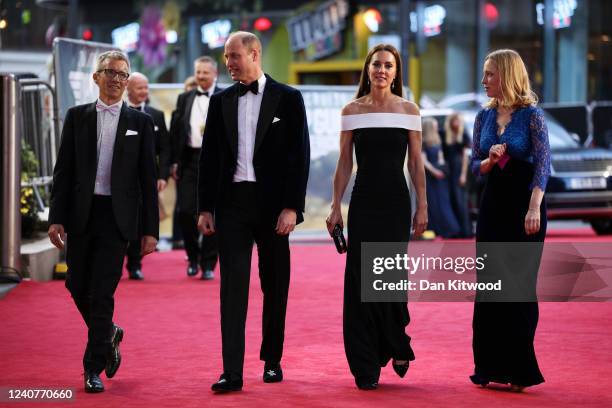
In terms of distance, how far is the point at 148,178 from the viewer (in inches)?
279

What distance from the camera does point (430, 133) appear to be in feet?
62.3

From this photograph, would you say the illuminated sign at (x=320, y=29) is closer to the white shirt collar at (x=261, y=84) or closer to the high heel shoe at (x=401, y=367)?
the white shirt collar at (x=261, y=84)

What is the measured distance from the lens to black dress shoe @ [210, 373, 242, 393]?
6.77 m

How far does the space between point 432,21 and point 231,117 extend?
2437 cm

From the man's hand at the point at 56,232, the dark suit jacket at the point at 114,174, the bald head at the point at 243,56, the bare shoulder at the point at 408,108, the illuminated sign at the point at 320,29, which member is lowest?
the man's hand at the point at 56,232

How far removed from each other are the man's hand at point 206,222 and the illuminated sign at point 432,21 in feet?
79.4

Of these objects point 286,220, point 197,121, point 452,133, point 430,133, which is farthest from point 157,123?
point 452,133

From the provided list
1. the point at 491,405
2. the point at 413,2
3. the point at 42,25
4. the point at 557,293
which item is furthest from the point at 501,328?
the point at 42,25

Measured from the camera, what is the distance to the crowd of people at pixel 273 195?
6930 mm

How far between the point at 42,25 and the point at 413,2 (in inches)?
419

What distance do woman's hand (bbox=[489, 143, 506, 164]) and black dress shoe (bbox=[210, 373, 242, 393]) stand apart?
1.78 m

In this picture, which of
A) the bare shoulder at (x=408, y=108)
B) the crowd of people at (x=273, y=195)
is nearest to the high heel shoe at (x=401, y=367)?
the crowd of people at (x=273, y=195)

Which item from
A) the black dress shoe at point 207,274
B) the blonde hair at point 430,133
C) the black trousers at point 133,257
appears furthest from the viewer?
the blonde hair at point 430,133

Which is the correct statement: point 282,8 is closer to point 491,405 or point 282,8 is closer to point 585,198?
point 585,198
